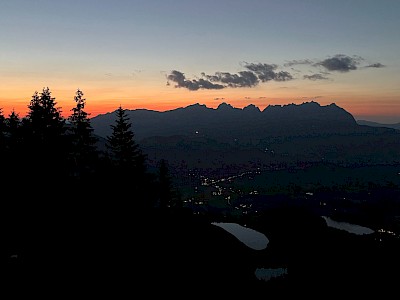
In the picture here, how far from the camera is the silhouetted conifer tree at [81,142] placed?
48.9 metres

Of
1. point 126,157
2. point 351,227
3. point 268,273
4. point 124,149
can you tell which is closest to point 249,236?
point 268,273

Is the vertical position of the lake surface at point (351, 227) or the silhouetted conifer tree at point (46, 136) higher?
the silhouetted conifer tree at point (46, 136)

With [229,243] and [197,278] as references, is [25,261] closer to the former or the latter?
[197,278]

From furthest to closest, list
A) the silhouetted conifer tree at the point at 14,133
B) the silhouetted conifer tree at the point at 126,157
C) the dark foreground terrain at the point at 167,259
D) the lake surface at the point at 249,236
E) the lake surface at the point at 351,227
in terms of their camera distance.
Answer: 1. the silhouetted conifer tree at the point at 126,157
2. the silhouetted conifer tree at the point at 14,133
3. the lake surface at the point at 351,227
4. the lake surface at the point at 249,236
5. the dark foreground terrain at the point at 167,259

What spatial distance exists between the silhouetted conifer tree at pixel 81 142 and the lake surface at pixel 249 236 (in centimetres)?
2358

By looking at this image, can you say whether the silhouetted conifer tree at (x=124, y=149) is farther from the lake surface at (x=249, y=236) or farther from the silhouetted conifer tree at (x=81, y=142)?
the lake surface at (x=249, y=236)

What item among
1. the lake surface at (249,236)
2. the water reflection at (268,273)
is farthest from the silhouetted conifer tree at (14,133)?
the water reflection at (268,273)

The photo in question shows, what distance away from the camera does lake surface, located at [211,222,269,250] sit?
29.2 meters

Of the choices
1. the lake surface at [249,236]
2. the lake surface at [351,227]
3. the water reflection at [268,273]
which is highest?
the lake surface at [249,236]

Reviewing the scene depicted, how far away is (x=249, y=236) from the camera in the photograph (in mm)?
31500

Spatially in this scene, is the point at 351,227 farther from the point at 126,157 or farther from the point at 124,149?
the point at 124,149

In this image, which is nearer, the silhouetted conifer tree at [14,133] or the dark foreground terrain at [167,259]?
the dark foreground terrain at [167,259]

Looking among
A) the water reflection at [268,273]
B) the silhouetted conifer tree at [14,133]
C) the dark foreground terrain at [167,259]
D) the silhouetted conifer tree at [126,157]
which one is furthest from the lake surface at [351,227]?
the silhouetted conifer tree at [14,133]

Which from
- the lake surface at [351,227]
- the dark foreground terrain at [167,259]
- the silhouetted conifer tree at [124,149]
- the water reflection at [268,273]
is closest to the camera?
the dark foreground terrain at [167,259]
